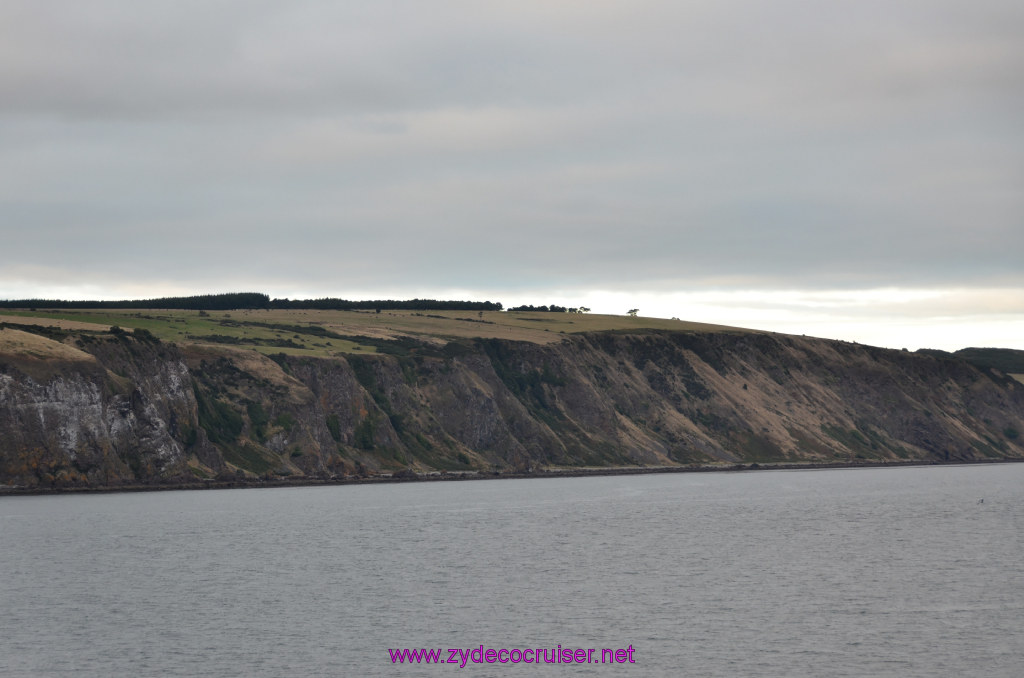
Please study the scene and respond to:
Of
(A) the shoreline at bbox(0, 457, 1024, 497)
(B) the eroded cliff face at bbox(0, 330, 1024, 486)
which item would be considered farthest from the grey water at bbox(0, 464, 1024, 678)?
(B) the eroded cliff face at bbox(0, 330, 1024, 486)

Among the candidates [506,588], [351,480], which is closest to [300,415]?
[351,480]

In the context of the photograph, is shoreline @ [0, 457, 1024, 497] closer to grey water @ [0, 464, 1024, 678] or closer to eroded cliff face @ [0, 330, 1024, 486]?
eroded cliff face @ [0, 330, 1024, 486]

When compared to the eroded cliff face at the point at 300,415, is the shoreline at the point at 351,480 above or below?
below

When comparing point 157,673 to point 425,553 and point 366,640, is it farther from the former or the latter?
point 425,553

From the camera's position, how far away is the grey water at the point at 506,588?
142 ft

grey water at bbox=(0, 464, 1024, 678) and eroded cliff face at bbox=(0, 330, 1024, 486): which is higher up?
eroded cliff face at bbox=(0, 330, 1024, 486)

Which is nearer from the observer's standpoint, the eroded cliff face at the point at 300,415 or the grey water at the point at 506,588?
the grey water at the point at 506,588

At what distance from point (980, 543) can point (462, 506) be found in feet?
159

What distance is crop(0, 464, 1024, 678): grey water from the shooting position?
4319 cm

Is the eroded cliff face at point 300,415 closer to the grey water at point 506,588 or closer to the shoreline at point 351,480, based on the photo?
the shoreline at point 351,480

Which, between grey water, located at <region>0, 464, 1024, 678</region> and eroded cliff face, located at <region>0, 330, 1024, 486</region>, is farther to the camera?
eroded cliff face, located at <region>0, 330, 1024, 486</region>

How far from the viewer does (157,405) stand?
13150 cm

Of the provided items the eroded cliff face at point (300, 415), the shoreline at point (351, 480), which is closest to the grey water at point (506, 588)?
the shoreline at point (351, 480)

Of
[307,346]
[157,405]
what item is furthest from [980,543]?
[307,346]
